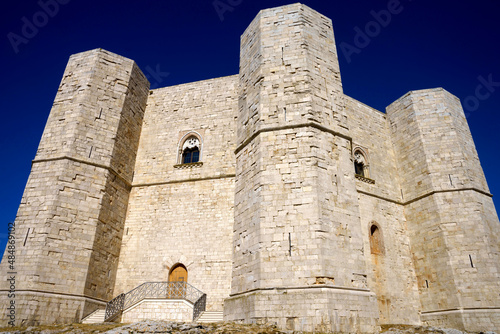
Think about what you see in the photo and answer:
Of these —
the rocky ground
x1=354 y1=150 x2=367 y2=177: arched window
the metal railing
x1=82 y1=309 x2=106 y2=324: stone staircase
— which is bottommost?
the rocky ground

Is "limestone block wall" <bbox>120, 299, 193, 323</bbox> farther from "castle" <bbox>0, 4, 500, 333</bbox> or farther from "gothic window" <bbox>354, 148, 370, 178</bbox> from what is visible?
"gothic window" <bbox>354, 148, 370, 178</bbox>

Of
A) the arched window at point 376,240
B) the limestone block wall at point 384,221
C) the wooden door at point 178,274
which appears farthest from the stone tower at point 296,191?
the arched window at point 376,240

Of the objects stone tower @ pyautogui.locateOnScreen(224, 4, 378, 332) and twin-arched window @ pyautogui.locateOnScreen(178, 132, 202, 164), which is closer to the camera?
stone tower @ pyautogui.locateOnScreen(224, 4, 378, 332)

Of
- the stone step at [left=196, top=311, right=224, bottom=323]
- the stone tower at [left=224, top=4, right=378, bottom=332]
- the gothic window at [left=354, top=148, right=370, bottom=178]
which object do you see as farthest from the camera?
the gothic window at [left=354, top=148, right=370, bottom=178]

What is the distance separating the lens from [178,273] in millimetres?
11547

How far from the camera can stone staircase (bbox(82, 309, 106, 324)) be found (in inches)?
384

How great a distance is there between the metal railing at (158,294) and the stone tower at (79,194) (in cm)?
68

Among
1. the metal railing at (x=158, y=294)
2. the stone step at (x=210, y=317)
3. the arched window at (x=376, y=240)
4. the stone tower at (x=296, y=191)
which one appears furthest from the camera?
the arched window at (x=376, y=240)

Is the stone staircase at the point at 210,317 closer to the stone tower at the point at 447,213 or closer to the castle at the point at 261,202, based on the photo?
the castle at the point at 261,202

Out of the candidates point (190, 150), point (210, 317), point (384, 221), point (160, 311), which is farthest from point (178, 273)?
point (384, 221)

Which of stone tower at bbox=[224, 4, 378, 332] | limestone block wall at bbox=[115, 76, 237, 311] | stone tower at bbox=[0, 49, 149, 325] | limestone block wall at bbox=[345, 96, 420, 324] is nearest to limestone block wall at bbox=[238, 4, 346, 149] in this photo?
stone tower at bbox=[224, 4, 378, 332]

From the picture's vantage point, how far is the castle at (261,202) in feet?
26.8

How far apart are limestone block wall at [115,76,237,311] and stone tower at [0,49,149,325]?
0.57 meters

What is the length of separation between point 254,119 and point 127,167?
5831 millimetres
